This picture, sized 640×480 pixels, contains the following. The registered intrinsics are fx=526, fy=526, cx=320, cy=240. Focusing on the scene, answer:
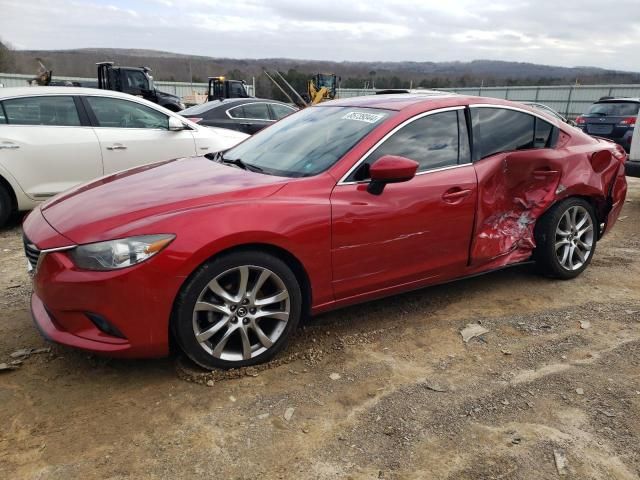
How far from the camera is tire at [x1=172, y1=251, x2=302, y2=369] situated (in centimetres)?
275

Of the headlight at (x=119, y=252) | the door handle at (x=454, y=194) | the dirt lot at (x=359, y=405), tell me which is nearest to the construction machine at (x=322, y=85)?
the door handle at (x=454, y=194)

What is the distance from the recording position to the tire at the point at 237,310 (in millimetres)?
2754

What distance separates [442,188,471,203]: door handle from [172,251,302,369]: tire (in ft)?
3.96

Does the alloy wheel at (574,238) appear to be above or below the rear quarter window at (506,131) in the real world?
below

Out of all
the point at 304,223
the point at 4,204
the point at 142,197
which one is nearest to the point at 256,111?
the point at 4,204

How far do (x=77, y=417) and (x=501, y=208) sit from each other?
10.0 ft

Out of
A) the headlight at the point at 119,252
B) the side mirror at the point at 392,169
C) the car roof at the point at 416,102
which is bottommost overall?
the headlight at the point at 119,252

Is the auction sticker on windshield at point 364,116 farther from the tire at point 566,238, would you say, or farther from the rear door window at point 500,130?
the tire at point 566,238

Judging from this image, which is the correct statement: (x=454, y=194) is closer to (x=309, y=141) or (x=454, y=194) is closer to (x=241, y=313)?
(x=309, y=141)

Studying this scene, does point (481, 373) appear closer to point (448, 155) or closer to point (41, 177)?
point (448, 155)

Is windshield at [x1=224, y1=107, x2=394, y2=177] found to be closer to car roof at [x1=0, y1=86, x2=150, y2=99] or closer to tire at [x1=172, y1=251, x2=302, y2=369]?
tire at [x1=172, y1=251, x2=302, y2=369]

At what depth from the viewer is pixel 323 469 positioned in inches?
89.5

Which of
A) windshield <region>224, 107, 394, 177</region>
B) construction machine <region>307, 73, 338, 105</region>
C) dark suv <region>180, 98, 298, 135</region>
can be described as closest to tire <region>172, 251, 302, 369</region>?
windshield <region>224, 107, 394, 177</region>

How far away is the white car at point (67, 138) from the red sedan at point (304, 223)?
266 centimetres
